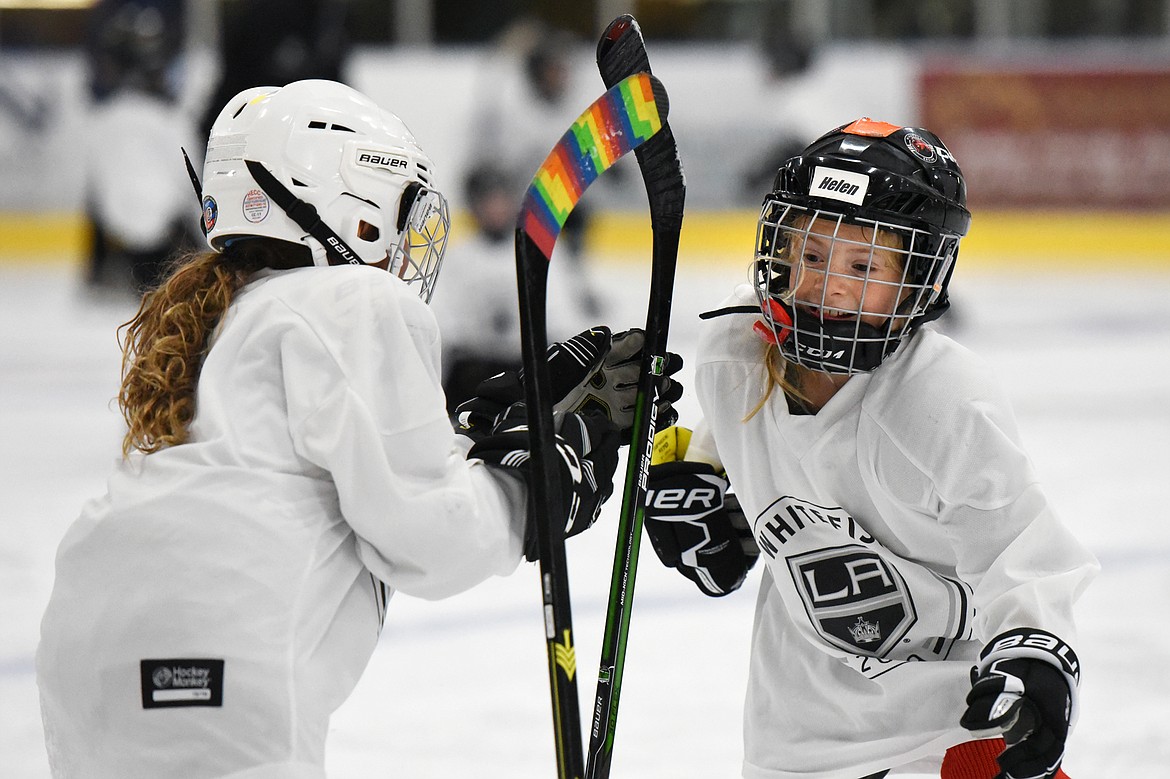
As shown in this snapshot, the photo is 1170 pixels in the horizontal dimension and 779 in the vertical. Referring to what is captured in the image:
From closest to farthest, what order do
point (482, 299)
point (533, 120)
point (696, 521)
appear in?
point (696, 521) → point (482, 299) → point (533, 120)

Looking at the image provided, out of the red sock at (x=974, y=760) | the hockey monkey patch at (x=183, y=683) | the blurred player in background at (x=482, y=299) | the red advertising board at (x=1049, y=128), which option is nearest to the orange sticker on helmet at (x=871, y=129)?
the red sock at (x=974, y=760)

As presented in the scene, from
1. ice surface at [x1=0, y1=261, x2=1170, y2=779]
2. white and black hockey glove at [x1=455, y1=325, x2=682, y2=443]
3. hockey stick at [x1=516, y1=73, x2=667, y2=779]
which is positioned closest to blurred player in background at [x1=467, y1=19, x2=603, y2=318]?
ice surface at [x1=0, y1=261, x2=1170, y2=779]

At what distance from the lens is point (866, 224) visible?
1.56 m

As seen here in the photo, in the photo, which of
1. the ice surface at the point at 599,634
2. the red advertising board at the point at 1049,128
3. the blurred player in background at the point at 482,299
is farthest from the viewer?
the red advertising board at the point at 1049,128

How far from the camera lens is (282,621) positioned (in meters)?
1.32

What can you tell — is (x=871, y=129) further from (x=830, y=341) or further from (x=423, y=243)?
(x=423, y=243)

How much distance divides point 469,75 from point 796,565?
809 centimetres

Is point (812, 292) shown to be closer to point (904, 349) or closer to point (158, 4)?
point (904, 349)

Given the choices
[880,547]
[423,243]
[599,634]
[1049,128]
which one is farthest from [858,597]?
[1049,128]

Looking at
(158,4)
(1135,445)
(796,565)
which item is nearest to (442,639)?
(796,565)

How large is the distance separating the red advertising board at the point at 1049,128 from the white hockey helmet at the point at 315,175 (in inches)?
347

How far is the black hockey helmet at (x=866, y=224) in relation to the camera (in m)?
1.57

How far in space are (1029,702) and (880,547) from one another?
13.1 inches

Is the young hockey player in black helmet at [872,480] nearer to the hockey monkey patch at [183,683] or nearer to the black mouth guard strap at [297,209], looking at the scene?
the black mouth guard strap at [297,209]
